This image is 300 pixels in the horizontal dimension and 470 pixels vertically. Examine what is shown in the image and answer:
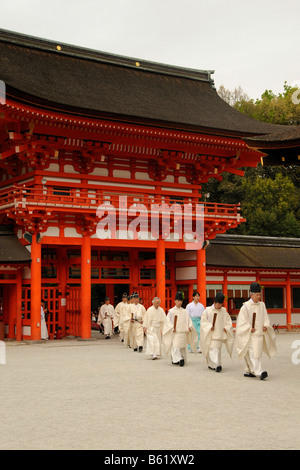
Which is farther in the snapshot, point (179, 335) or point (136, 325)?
point (136, 325)

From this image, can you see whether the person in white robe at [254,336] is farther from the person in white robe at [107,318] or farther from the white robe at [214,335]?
the person in white robe at [107,318]

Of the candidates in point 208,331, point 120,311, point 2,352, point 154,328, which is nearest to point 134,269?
point 120,311

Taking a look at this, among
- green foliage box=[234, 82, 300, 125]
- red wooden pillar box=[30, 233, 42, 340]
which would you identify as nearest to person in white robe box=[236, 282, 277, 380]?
red wooden pillar box=[30, 233, 42, 340]

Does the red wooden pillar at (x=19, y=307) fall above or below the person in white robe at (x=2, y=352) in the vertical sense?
above

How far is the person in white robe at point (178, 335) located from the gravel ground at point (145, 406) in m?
0.39

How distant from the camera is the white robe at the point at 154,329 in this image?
53.1ft

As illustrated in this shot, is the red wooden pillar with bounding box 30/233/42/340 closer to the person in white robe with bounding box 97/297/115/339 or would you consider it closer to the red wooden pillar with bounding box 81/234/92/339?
the red wooden pillar with bounding box 81/234/92/339

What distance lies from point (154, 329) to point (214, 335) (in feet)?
9.89

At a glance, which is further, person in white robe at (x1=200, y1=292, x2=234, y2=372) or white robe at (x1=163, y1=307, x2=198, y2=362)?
white robe at (x1=163, y1=307, x2=198, y2=362)

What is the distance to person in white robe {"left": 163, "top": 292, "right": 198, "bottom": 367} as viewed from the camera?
14617 mm

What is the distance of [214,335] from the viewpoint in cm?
1373

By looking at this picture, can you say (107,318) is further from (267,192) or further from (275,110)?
(275,110)

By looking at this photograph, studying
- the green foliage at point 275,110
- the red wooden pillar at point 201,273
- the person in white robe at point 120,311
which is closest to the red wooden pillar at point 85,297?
the person in white robe at point 120,311

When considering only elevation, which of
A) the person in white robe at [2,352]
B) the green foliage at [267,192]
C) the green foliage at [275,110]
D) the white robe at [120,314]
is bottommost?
the person in white robe at [2,352]
